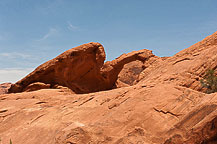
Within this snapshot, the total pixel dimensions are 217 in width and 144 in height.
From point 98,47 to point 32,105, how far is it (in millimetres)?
11712

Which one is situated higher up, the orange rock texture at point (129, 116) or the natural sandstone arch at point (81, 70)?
the natural sandstone arch at point (81, 70)

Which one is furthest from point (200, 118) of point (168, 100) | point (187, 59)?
point (187, 59)

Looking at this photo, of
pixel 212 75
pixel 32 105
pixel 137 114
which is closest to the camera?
pixel 137 114

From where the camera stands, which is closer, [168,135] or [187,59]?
[168,135]

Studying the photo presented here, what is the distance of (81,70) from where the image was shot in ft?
70.3

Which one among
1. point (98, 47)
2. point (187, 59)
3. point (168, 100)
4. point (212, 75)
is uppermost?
point (98, 47)

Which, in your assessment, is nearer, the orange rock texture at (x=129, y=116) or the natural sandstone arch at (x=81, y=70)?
the orange rock texture at (x=129, y=116)

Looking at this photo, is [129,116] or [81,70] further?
[81,70]

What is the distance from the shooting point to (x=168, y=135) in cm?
534

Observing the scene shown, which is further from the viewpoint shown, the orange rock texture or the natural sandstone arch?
the natural sandstone arch

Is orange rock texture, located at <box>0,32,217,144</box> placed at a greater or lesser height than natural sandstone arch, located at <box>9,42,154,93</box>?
lesser

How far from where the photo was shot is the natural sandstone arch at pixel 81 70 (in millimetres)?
19250

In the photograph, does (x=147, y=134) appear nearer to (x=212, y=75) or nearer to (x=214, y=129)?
(x=214, y=129)

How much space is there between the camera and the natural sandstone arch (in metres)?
19.2
